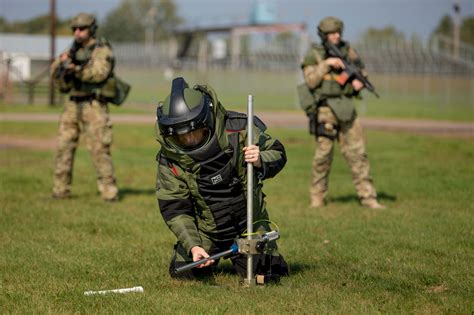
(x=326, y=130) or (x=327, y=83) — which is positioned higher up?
(x=327, y=83)

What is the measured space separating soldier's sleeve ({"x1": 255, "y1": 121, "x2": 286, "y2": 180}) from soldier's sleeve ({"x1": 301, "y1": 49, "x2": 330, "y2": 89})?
15.7ft

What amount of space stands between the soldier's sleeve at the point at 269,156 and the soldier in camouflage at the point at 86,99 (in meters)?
5.41

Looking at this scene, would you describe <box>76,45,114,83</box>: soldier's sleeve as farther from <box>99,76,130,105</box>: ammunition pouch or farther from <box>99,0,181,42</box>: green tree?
<box>99,0,181,42</box>: green tree

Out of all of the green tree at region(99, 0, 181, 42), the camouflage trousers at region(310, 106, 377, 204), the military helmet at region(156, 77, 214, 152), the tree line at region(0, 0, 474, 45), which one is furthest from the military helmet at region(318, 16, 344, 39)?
the green tree at region(99, 0, 181, 42)

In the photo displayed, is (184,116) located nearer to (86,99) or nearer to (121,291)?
(121,291)

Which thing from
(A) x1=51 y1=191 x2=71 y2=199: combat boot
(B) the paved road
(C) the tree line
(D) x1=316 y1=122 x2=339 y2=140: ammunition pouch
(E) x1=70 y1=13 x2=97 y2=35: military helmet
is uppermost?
(C) the tree line

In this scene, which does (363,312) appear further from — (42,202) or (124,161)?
(124,161)

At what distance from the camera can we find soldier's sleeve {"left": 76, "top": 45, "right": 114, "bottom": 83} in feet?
38.4

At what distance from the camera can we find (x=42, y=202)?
39.5ft

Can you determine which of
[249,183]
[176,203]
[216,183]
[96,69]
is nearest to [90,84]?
[96,69]

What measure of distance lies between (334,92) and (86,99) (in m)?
3.28

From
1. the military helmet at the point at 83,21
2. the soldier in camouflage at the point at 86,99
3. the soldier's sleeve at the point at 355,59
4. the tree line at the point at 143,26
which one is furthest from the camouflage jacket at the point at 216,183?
the tree line at the point at 143,26

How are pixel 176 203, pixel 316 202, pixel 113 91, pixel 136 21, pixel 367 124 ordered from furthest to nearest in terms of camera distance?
pixel 136 21
pixel 367 124
pixel 113 91
pixel 316 202
pixel 176 203

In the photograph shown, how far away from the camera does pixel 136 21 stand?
228ft
